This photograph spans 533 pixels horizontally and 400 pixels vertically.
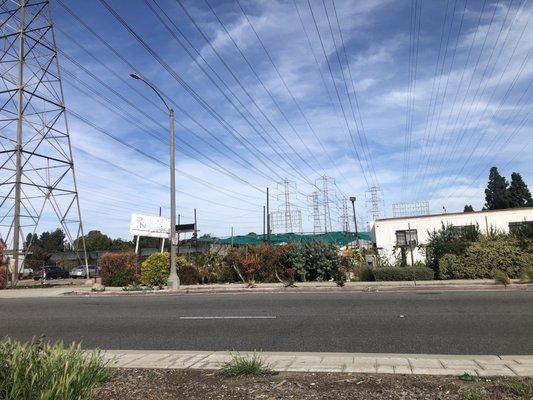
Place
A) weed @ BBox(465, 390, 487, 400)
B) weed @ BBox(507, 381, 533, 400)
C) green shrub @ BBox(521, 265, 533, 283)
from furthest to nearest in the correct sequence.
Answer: green shrub @ BBox(521, 265, 533, 283) → weed @ BBox(507, 381, 533, 400) → weed @ BBox(465, 390, 487, 400)

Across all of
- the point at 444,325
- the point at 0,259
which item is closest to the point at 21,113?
the point at 0,259

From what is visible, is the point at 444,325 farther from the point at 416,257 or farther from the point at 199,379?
the point at 416,257

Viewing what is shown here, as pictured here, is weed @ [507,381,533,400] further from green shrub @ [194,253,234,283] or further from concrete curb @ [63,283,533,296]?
green shrub @ [194,253,234,283]

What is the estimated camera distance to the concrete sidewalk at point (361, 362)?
6.18 metres

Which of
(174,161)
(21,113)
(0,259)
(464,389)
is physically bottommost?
(464,389)

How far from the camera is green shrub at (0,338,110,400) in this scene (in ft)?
13.5

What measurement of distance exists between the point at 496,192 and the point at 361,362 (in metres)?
100

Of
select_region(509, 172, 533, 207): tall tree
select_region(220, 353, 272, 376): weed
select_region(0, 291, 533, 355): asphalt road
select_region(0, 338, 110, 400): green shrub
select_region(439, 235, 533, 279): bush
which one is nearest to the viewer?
select_region(0, 338, 110, 400): green shrub

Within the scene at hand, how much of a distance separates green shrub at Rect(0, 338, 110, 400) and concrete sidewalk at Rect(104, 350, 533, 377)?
1.45 meters

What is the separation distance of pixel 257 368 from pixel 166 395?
123cm

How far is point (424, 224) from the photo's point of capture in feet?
115

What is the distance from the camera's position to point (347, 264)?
25250 millimetres

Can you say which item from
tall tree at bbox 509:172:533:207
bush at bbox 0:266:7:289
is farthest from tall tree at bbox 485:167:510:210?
bush at bbox 0:266:7:289

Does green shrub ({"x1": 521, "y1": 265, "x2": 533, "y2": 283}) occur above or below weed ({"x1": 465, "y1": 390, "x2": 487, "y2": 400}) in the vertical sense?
above
